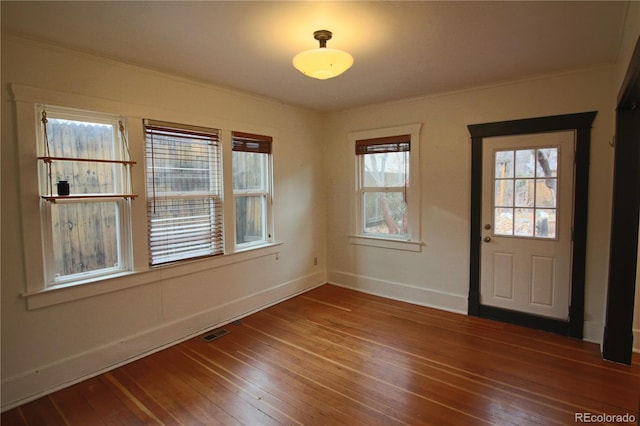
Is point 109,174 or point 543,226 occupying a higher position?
point 109,174

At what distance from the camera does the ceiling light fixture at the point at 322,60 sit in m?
2.16

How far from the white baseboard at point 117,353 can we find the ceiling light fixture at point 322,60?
2595 mm

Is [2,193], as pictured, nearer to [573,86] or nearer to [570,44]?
[570,44]

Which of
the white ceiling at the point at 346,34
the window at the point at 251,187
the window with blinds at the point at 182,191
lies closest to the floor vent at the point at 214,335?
the window with blinds at the point at 182,191

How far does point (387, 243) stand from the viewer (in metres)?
4.48

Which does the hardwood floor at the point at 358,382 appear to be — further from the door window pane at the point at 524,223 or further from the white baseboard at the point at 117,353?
the door window pane at the point at 524,223

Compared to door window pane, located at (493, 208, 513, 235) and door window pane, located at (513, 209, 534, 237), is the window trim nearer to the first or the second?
door window pane, located at (493, 208, 513, 235)

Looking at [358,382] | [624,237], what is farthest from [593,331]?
[358,382]

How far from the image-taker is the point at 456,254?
3.95 m

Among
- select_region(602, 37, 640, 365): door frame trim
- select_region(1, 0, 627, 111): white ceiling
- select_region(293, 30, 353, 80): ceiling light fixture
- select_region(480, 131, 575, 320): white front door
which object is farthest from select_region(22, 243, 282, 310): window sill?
select_region(602, 37, 640, 365): door frame trim

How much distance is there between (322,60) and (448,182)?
238cm

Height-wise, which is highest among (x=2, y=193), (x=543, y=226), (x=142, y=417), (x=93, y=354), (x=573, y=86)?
(x=573, y=86)

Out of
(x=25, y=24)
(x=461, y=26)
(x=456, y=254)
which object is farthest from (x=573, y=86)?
(x=25, y=24)

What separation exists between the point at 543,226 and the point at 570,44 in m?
1.67
